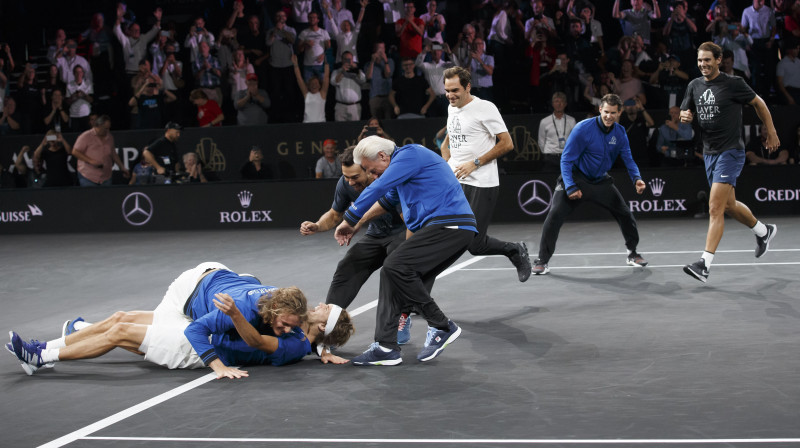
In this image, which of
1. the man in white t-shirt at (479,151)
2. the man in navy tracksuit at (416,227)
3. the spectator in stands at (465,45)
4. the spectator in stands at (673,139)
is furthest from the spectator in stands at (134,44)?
the man in navy tracksuit at (416,227)

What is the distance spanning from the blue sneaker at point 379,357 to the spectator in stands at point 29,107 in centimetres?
1500

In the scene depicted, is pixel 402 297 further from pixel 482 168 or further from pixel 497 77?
pixel 497 77

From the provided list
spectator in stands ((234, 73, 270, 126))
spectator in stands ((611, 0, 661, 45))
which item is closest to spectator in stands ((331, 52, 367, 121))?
spectator in stands ((234, 73, 270, 126))

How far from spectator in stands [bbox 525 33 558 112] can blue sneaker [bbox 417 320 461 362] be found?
36.8 feet

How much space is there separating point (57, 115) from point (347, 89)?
631 centimetres

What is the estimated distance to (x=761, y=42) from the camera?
16.9 meters

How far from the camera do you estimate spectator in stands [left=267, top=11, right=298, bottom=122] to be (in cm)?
1802

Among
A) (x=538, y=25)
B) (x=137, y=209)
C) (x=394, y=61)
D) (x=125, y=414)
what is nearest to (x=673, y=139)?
(x=538, y=25)

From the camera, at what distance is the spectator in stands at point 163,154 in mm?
17344

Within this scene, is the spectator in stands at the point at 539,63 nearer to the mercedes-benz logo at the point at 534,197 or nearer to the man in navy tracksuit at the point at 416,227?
the mercedes-benz logo at the point at 534,197

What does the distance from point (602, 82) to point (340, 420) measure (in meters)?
12.3

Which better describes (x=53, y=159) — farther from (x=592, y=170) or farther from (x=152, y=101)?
(x=592, y=170)

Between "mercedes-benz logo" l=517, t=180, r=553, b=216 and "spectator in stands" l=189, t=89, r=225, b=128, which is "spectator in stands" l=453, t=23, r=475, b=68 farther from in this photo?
"spectator in stands" l=189, t=89, r=225, b=128

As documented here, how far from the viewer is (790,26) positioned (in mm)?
16922
